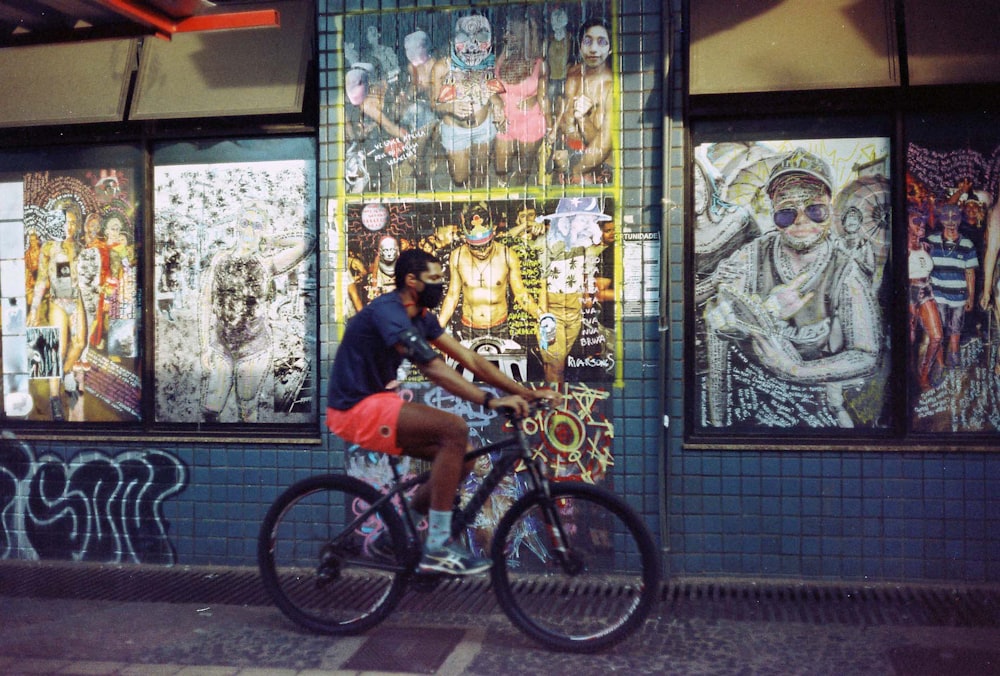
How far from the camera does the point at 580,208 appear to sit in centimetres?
581

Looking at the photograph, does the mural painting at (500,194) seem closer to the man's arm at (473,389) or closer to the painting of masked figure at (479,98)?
the painting of masked figure at (479,98)

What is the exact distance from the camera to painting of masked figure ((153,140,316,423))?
6242 millimetres

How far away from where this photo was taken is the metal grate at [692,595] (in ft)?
16.3

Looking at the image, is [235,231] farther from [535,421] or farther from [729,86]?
[729,86]

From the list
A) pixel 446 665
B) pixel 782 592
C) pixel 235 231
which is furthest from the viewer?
pixel 235 231

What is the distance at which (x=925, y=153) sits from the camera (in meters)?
5.66

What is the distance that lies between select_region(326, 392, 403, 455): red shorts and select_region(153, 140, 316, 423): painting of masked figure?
181 centimetres

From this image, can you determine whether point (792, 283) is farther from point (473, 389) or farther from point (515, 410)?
point (473, 389)

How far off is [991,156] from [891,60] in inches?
35.2

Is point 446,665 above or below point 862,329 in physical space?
below

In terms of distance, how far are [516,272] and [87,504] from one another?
337 cm

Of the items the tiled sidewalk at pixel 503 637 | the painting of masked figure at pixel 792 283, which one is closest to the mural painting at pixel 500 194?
the painting of masked figure at pixel 792 283

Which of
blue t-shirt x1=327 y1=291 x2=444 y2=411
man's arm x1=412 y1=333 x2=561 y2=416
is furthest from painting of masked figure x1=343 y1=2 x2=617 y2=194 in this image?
man's arm x1=412 y1=333 x2=561 y2=416

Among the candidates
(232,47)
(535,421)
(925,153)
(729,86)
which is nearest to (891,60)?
(925,153)
